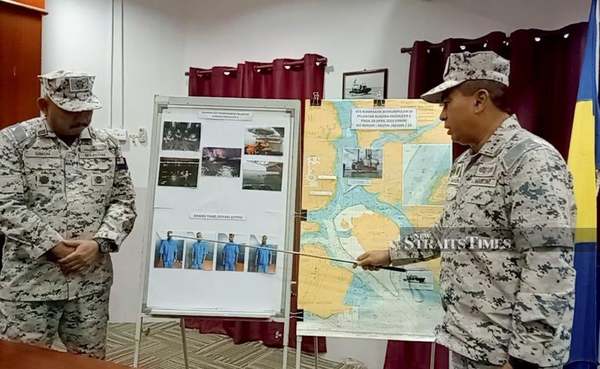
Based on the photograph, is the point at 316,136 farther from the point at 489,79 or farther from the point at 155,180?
the point at 489,79

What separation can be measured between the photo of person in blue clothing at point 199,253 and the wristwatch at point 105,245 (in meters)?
0.34

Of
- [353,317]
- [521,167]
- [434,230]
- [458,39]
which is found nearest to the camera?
[521,167]

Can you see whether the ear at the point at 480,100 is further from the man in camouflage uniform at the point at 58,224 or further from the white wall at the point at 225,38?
the white wall at the point at 225,38

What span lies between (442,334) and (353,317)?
24.9 inches

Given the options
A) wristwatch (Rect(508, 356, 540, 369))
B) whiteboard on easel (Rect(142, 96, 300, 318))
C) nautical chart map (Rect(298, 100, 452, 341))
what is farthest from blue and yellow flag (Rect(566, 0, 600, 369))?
whiteboard on easel (Rect(142, 96, 300, 318))

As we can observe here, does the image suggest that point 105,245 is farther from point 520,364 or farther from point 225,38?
point 225,38

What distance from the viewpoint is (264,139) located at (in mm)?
2307

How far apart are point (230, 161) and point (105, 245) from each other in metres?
0.65

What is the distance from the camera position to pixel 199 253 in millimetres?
2266

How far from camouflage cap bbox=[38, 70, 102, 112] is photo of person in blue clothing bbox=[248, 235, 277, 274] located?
899 mm

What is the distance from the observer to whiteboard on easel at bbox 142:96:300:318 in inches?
88.0

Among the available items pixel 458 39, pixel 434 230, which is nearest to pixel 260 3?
pixel 458 39

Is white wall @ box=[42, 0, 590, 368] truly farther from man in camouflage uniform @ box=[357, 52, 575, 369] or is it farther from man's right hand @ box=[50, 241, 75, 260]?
man's right hand @ box=[50, 241, 75, 260]

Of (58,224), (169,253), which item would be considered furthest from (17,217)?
(169,253)
